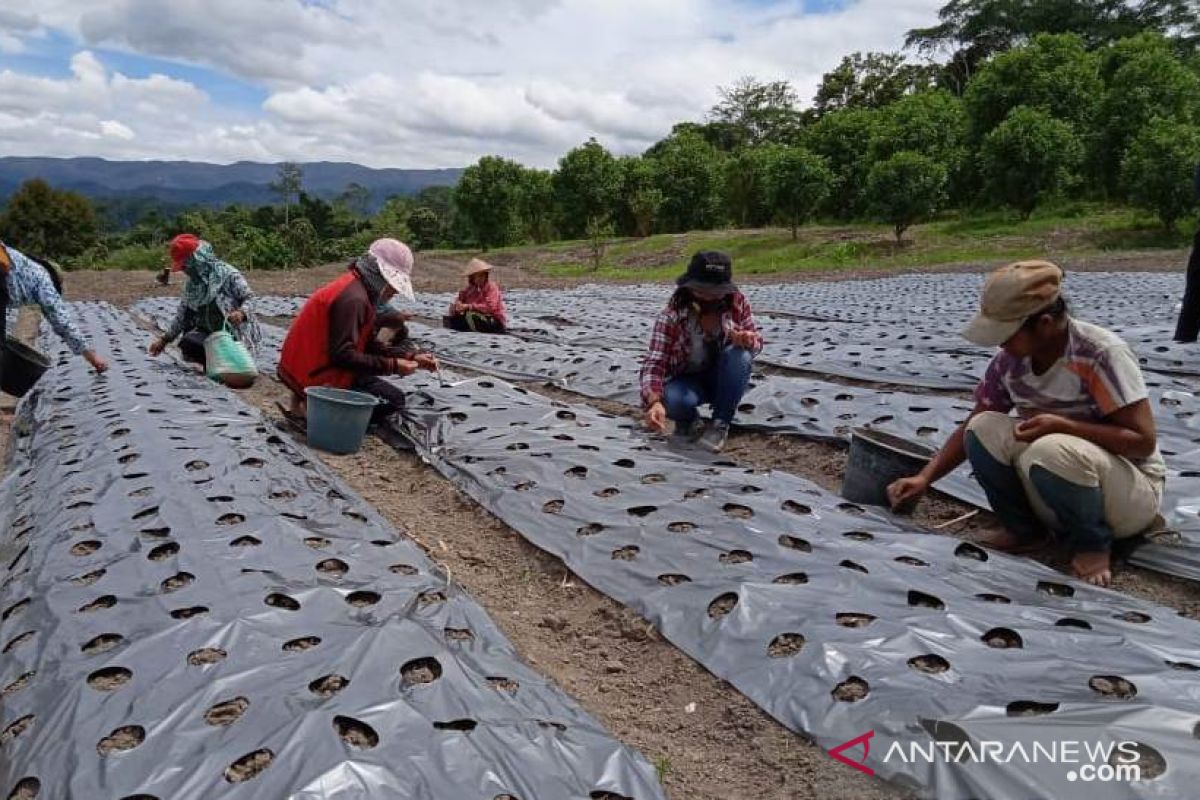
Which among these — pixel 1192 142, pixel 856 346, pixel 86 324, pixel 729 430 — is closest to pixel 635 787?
pixel 729 430

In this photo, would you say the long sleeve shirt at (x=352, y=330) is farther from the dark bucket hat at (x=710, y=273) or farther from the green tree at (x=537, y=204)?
the green tree at (x=537, y=204)

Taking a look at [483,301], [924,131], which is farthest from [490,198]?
[483,301]

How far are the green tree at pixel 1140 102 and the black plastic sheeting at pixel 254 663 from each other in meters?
23.2

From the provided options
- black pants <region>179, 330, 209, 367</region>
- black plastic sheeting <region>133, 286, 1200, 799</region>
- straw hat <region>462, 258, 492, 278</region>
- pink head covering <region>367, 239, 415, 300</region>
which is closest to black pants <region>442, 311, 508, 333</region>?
straw hat <region>462, 258, 492, 278</region>

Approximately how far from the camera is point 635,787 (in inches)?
67.7

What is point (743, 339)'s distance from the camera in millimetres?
4094

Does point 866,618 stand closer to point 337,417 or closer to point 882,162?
point 337,417

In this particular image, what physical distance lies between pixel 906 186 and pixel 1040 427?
17.8 meters

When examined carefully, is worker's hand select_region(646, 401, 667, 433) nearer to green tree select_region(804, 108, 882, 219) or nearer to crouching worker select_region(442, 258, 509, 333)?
crouching worker select_region(442, 258, 509, 333)

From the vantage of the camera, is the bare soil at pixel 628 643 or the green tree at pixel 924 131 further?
the green tree at pixel 924 131

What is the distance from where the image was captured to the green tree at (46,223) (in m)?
36.4

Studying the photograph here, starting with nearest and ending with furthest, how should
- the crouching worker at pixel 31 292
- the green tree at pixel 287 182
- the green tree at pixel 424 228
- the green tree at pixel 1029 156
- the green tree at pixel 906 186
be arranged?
1. the crouching worker at pixel 31 292
2. the green tree at pixel 906 186
3. the green tree at pixel 1029 156
4. the green tree at pixel 287 182
5. the green tree at pixel 424 228

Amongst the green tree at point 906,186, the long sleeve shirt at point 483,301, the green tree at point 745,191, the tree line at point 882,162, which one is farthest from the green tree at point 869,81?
the long sleeve shirt at point 483,301

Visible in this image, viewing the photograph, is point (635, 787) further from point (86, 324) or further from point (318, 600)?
point (86, 324)
